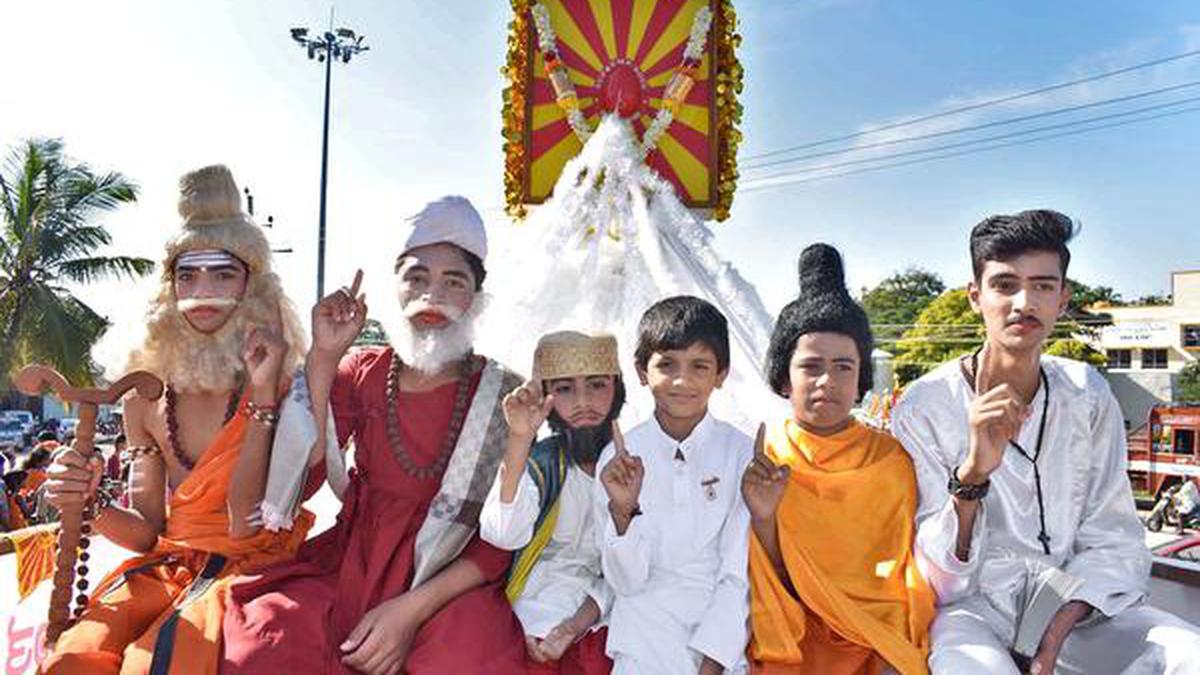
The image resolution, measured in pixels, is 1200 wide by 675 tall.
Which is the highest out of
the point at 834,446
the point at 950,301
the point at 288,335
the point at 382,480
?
the point at 950,301

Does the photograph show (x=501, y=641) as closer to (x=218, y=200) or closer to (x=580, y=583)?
(x=580, y=583)

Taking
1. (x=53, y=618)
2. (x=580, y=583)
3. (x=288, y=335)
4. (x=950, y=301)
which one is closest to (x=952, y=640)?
(x=580, y=583)

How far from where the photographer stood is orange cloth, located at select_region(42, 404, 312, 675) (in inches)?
87.1

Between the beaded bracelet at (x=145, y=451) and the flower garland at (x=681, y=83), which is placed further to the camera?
the flower garland at (x=681, y=83)

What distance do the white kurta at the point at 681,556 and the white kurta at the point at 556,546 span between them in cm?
10

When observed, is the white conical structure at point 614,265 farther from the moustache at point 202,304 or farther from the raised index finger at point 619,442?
the raised index finger at point 619,442

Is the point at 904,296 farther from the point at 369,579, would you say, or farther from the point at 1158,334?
the point at 369,579

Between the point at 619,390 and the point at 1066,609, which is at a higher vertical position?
the point at 619,390

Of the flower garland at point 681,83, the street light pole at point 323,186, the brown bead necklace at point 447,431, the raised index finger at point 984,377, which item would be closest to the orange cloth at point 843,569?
the raised index finger at point 984,377

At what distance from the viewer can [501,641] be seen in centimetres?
236

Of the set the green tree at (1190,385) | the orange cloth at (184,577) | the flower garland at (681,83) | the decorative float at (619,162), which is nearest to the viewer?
the orange cloth at (184,577)

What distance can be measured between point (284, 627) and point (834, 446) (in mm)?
1638

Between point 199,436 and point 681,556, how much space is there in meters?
1.64

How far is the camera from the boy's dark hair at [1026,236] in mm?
2352
